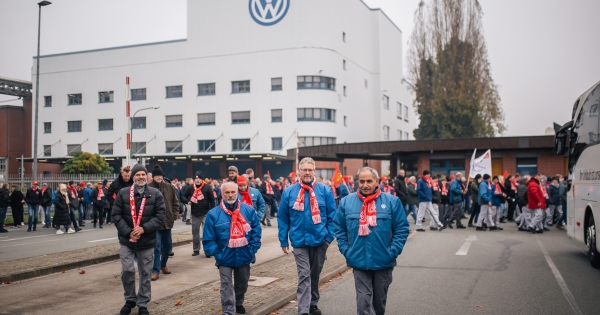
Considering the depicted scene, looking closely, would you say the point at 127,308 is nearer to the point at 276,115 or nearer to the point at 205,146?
the point at 276,115

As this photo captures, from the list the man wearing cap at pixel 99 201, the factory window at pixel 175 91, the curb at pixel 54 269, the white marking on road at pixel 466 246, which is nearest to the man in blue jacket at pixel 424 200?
the white marking on road at pixel 466 246

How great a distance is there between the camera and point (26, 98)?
6481cm

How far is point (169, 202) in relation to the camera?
9297 mm

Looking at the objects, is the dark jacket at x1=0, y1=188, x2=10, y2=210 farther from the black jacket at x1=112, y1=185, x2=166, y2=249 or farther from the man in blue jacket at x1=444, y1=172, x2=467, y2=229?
the man in blue jacket at x1=444, y1=172, x2=467, y2=229

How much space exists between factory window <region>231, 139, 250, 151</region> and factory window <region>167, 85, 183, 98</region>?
28.4 ft

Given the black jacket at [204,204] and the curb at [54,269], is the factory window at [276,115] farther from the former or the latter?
the curb at [54,269]

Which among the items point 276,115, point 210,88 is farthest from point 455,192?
point 210,88

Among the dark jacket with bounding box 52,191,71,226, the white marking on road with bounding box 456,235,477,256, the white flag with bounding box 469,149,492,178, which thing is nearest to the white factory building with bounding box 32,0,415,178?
the white flag with bounding box 469,149,492,178

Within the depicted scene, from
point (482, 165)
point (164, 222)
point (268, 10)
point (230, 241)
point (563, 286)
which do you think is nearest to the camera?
point (230, 241)

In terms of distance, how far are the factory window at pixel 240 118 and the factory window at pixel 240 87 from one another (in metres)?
2.42

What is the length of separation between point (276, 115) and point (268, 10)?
1147cm

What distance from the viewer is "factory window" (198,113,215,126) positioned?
56625 mm

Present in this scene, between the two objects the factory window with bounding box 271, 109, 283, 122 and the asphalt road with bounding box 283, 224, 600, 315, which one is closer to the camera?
the asphalt road with bounding box 283, 224, 600, 315

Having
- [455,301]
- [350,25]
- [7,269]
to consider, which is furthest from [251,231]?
[350,25]
